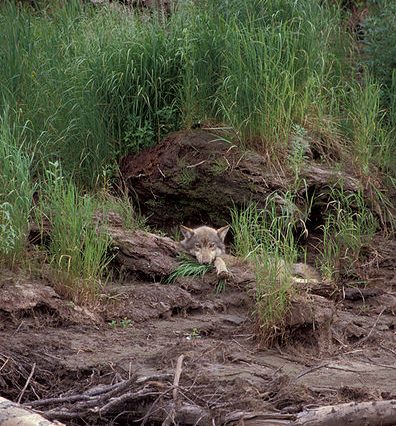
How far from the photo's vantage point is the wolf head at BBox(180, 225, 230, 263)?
30.6ft

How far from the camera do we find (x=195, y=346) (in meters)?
7.65

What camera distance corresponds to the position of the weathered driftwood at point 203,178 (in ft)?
33.5

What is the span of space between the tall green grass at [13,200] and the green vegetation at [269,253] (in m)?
1.92

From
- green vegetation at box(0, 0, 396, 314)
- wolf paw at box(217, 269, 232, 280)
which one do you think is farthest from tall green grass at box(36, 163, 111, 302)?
wolf paw at box(217, 269, 232, 280)

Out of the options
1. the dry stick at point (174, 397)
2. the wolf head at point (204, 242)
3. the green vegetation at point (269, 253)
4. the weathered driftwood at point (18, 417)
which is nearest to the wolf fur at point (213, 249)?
the wolf head at point (204, 242)

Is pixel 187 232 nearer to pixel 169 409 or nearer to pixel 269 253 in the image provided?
pixel 269 253

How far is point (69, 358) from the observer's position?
24.3 ft

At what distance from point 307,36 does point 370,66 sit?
41.4 inches

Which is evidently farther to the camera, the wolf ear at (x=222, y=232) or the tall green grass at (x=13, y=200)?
the wolf ear at (x=222, y=232)

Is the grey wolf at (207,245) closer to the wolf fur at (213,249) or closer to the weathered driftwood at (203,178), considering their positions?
the wolf fur at (213,249)

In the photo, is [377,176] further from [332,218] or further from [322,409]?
[322,409]

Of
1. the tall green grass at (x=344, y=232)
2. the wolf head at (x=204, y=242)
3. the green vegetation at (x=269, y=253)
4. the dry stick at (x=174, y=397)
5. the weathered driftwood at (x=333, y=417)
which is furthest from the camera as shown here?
the tall green grass at (x=344, y=232)

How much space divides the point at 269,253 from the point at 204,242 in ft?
3.51

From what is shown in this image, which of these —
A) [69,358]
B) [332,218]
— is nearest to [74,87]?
[332,218]
